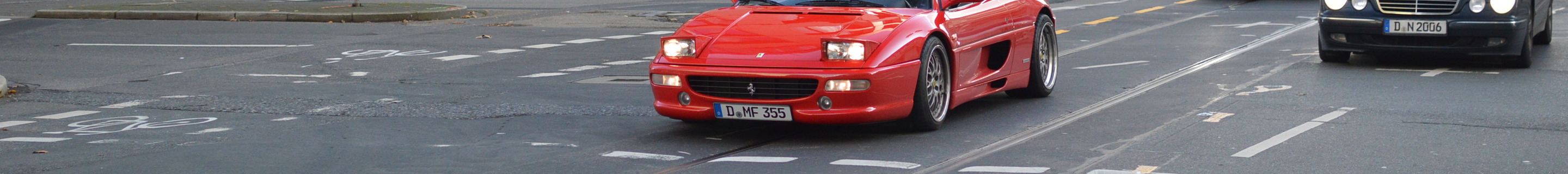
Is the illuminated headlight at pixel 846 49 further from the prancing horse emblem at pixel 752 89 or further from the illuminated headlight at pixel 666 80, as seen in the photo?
the illuminated headlight at pixel 666 80

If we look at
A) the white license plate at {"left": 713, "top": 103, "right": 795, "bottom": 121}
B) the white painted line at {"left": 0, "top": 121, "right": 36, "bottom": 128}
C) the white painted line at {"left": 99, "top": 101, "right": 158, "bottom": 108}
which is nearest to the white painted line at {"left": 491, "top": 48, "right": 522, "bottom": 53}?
the white painted line at {"left": 99, "top": 101, "right": 158, "bottom": 108}

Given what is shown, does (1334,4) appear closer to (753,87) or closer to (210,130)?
(753,87)

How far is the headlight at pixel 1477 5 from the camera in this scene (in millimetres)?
10680

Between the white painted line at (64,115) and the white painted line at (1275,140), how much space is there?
5.74 meters

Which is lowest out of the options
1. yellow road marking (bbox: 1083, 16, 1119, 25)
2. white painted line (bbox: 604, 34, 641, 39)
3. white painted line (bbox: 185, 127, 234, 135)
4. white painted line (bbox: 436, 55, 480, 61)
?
yellow road marking (bbox: 1083, 16, 1119, 25)

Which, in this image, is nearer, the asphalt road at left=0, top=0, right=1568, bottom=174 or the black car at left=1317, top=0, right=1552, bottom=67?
the asphalt road at left=0, top=0, right=1568, bottom=174

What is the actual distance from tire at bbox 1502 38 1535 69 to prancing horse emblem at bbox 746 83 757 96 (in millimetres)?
6361

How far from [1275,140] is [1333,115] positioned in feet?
3.93

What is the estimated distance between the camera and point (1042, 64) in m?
8.99

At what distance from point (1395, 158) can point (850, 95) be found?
6.96 feet

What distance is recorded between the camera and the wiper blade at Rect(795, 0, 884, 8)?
746cm

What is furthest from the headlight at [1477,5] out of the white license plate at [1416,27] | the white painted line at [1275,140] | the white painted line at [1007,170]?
the white painted line at [1007,170]

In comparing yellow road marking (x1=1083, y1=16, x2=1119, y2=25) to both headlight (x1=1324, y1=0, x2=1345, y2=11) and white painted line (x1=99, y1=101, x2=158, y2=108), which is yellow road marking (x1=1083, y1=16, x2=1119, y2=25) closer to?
headlight (x1=1324, y1=0, x2=1345, y2=11)


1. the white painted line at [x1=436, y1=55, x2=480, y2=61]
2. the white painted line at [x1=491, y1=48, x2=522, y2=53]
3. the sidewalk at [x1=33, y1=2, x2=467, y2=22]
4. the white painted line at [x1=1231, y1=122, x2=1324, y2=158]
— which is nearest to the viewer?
the white painted line at [x1=1231, y1=122, x2=1324, y2=158]
